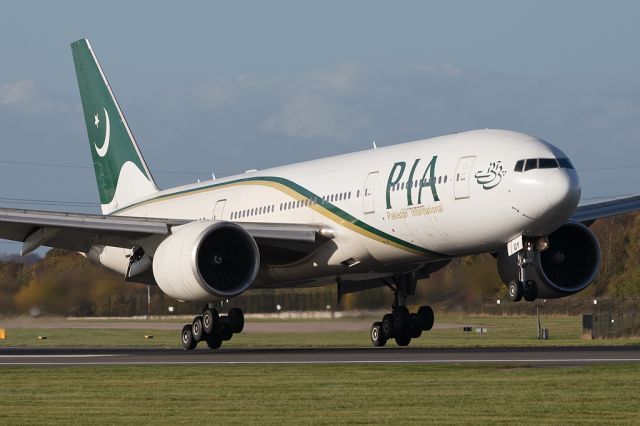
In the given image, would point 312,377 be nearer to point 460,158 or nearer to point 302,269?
point 460,158

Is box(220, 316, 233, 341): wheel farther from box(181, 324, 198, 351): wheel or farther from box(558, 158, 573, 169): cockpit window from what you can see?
box(558, 158, 573, 169): cockpit window

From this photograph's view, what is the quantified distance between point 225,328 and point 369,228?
20.3 ft

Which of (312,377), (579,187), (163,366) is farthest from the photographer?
(579,187)

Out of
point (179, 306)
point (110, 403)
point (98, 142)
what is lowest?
point (110, 403)

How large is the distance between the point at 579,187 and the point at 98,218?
45.6 feet

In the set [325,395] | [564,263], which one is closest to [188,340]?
[564,263]

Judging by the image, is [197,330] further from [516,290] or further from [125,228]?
[516,290]

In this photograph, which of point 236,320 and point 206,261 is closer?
point 206,261

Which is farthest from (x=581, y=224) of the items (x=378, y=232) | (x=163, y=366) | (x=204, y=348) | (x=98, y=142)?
(x=98, y=142)

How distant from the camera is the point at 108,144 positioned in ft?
161

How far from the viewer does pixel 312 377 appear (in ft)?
79.9

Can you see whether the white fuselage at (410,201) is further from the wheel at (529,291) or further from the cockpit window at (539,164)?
the wheel at (529,291)

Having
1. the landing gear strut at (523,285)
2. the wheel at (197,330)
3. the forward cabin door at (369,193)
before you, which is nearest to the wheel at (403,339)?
the forward cabin door at (369,193)

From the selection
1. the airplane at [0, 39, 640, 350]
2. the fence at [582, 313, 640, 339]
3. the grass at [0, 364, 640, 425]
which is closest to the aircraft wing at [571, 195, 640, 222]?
the airplane at [0, 39, 640, 350]
